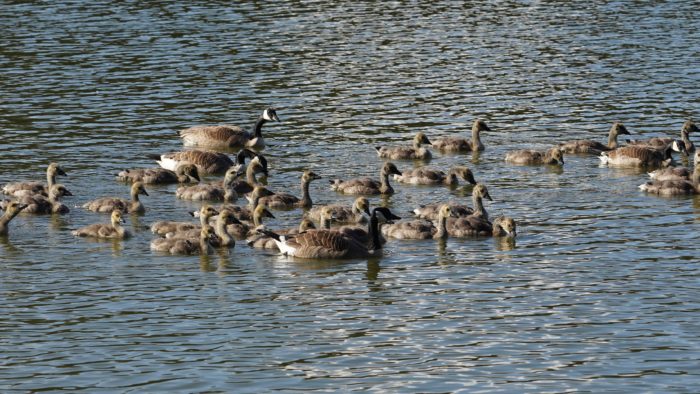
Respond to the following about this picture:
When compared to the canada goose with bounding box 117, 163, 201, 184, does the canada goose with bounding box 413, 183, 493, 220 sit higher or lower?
lower

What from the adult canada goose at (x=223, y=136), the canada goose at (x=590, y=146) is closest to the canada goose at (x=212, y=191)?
the adult canada goose at (x=223, y=136)

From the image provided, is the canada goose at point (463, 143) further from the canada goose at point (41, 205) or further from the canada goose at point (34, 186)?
the canada goose at point (41, 205)

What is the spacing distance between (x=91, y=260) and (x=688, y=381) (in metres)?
11.3

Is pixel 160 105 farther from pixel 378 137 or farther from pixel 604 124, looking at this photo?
pixel 604 124

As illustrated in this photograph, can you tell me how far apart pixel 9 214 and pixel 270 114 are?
12.6m

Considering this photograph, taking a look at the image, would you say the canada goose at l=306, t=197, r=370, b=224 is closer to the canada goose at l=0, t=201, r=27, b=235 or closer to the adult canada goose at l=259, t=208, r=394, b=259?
the adult canada goose at l=259, t=208, r=394, b=259

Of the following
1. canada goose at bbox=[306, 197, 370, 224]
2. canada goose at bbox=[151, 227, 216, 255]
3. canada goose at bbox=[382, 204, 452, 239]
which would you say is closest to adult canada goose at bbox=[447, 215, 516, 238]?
canada goose at bbox=[382, 204, 452, 239]

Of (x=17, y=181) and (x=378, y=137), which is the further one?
(x=378, y=137)

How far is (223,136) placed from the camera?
126ft

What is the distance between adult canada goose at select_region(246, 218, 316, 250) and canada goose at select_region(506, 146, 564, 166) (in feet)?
28.0

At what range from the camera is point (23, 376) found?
19.8 metres

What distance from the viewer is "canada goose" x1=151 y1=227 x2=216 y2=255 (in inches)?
1040

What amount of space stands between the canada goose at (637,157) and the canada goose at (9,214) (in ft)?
45.2

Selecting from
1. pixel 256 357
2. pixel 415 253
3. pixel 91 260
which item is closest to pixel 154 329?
pixel 256 357
